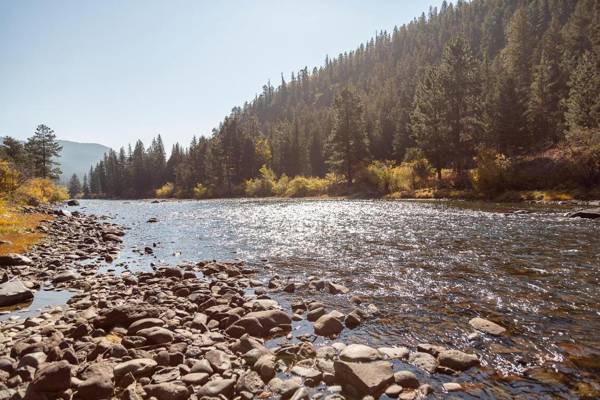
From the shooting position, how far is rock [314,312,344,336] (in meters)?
8.40

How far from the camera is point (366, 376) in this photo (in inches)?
240

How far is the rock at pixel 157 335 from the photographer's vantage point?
7.88m

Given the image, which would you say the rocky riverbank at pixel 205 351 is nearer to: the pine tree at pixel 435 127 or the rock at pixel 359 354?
the rock at pixel 359 354

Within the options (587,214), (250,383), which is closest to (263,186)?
(587,214)

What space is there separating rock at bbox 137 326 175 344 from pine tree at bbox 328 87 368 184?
191ft

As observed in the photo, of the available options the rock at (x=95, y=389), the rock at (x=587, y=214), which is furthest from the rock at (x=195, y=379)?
the rock at (x=587, y=214)

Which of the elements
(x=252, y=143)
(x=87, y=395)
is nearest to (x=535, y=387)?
(x=87, y=395)

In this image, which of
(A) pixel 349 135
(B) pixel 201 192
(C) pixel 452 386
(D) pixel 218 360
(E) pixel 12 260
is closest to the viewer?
(C) pixel 452 386

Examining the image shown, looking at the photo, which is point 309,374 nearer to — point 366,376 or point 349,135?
point 366,376

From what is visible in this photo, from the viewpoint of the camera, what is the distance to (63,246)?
20.0 meters

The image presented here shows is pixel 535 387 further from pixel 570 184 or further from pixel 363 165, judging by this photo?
pixel 363 165

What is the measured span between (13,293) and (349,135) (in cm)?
5895

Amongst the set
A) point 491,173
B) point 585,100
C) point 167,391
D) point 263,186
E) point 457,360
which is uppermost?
point 585,100

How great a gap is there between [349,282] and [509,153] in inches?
2233
